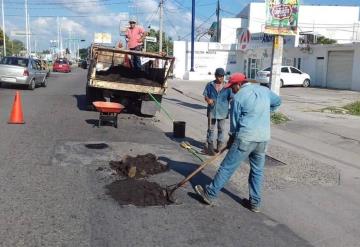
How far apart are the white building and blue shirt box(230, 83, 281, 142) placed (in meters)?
29.9

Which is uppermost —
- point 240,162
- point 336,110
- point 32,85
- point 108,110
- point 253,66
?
point 253,66

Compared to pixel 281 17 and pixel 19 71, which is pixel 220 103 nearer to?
pixel 281 17

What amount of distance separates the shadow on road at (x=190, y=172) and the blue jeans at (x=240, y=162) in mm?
359

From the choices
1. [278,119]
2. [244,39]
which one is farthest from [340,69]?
[278,119]

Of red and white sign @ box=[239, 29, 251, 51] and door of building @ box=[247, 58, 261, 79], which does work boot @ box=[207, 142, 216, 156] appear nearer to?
door of building @ box=[247, 58, 261, 79]

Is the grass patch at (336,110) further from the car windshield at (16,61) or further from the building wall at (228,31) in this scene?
the building wall at (228,31)

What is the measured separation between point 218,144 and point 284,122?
5952 mm

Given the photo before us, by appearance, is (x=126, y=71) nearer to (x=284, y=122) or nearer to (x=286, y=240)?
(x=284, y=122)

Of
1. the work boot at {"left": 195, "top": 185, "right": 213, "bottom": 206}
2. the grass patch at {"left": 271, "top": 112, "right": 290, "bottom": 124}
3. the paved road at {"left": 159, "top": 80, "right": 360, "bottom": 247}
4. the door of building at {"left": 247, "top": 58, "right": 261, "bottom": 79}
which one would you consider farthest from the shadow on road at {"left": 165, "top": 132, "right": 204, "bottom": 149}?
the door of building at {"left": 247, "top": 58, "right": 261, "bottom": 79}

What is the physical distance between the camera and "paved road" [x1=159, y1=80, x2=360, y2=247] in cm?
563

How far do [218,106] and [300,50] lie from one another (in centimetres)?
3290

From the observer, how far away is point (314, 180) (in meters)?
7.83

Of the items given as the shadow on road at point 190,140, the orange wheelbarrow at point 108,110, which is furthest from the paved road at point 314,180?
the orange wheelbarrow at point 108,110

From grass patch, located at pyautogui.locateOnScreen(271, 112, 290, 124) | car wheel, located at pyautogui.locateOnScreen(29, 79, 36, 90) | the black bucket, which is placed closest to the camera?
the black bucket
